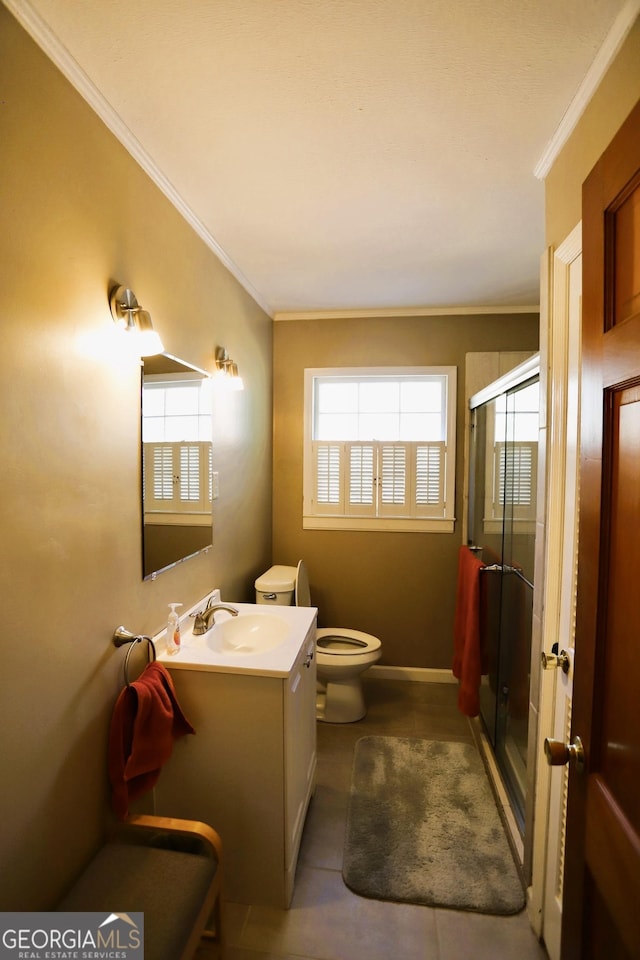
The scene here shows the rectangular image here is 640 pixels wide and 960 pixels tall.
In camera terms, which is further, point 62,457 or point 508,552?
point 508,552

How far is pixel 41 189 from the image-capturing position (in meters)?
1.05

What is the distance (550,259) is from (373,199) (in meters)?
0.72

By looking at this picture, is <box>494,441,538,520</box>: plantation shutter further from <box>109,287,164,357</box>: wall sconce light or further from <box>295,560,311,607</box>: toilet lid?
<box>109,287,164,357</box>: wall sconce light

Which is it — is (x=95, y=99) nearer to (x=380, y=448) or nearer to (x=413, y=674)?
(x=380, y=448)

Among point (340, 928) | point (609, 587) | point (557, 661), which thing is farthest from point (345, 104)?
point (340, 928)

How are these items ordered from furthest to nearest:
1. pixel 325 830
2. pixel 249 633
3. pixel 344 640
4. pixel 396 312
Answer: pixel 396 312 < pixel 344 640 < pixel 249 633 < pixel 325 830

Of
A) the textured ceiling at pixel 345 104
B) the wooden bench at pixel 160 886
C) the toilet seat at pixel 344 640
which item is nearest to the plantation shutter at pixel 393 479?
the toilet seat at pixel 344 640

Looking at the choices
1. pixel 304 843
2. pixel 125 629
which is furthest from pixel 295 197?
pixel 304 843

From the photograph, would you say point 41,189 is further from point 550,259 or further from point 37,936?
point 37,936

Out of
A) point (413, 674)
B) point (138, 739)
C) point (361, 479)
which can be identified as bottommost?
point (413, 674)

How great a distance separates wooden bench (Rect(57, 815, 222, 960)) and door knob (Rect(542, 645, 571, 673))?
1082 millimetres

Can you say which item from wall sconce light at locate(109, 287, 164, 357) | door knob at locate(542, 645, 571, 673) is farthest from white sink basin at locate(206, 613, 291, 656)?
A: wall sconce light at locate(109, 287, 164, 357)

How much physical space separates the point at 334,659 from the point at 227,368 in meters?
1.68

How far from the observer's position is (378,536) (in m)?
3.07
